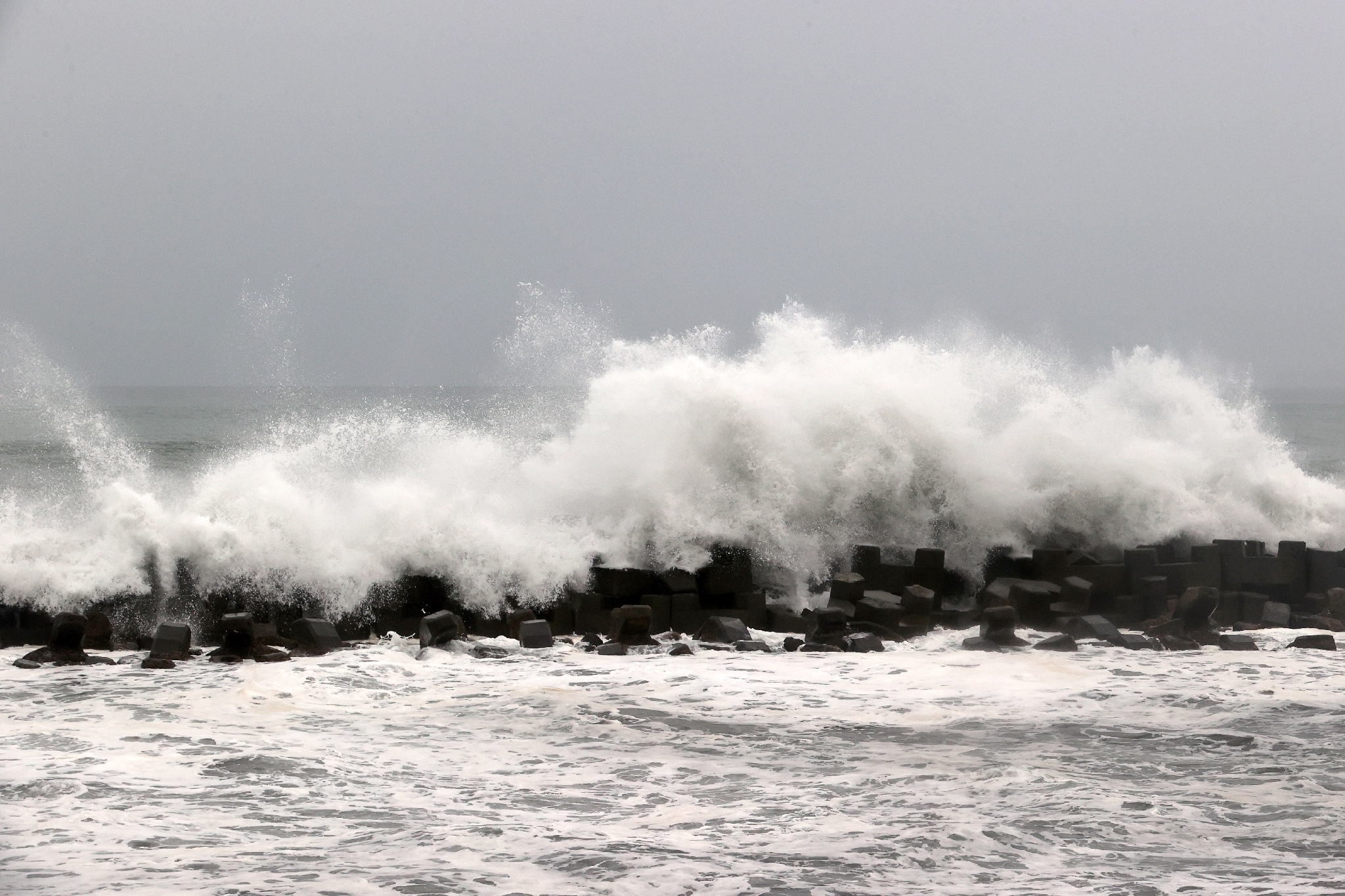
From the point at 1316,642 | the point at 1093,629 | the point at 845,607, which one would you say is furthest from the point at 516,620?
the point at 1316,642

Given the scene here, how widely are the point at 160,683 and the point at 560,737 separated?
2704 mm

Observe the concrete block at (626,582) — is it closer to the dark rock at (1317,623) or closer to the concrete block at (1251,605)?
the concrete block at (1251,605)

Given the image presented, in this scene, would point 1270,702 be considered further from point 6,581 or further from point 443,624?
point 6,581

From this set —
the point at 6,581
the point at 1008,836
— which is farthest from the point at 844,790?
the point at 6,581

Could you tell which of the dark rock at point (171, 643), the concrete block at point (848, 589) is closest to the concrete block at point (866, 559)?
the concrete block at point (848, 589)

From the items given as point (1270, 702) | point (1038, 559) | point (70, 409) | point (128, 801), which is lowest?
point (128, 801)

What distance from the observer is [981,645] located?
8.68 m

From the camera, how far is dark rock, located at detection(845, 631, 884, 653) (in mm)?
8594

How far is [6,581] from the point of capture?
8531 millimetres

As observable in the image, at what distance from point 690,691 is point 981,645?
2565 millimetres

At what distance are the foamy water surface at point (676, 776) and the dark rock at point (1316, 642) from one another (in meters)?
0.52

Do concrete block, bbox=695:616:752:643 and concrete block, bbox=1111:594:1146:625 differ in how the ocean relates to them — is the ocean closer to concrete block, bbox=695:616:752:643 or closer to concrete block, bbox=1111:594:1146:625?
concrete block, bbox=695:616:752:643

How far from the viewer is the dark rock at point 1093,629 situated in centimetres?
885

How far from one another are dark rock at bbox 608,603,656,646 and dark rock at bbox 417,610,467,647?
45.6 inches
